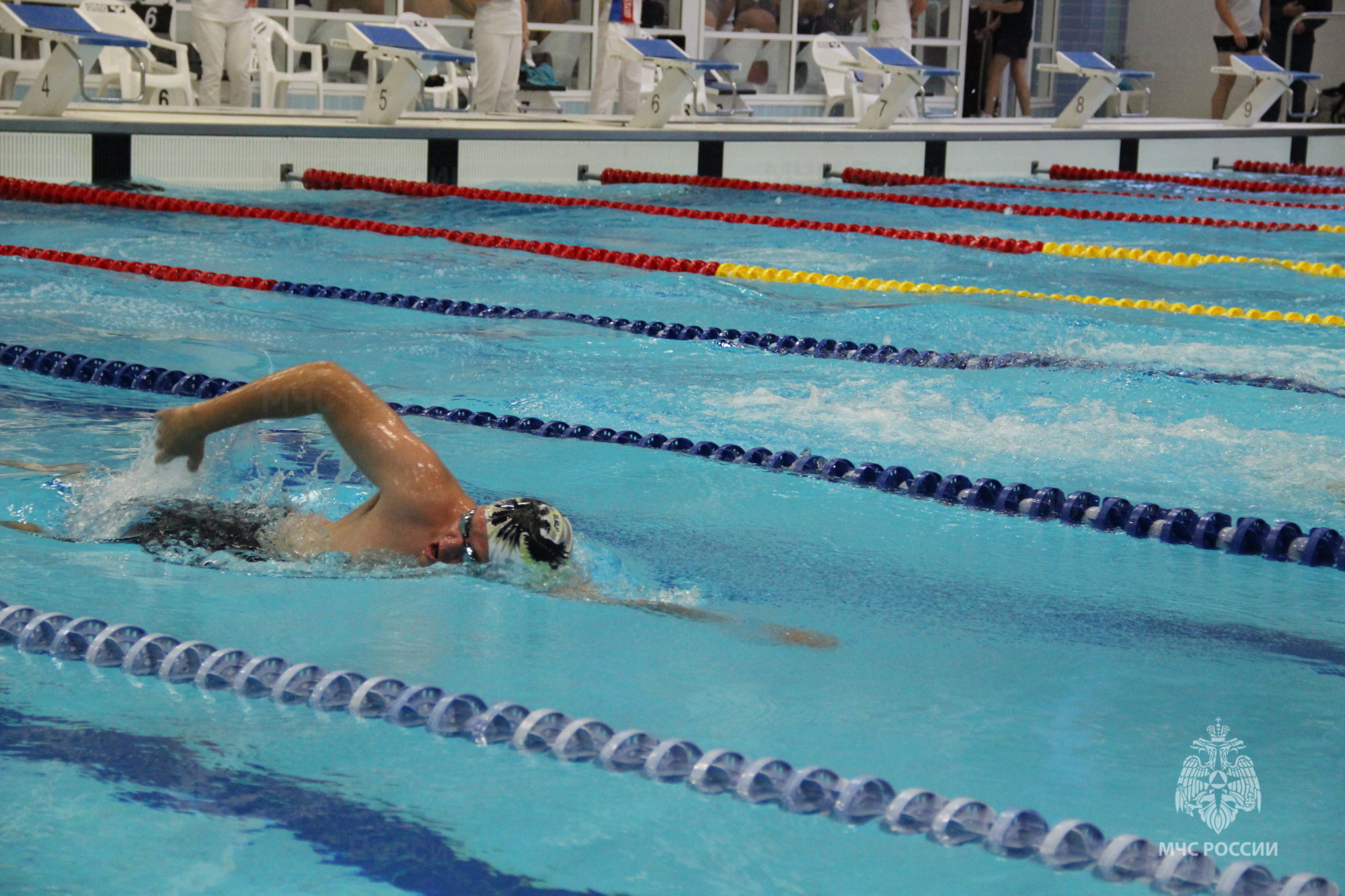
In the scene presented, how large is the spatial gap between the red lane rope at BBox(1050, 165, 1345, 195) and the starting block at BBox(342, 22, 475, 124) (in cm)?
503

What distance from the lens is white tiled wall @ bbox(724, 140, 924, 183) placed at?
1173 cm

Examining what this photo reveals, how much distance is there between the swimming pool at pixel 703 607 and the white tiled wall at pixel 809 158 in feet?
16.3

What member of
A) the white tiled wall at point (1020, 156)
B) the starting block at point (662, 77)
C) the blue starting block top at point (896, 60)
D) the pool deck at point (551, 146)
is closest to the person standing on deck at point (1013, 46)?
the pool deck at point (551, 146)

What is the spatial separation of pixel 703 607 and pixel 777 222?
632 centimetres

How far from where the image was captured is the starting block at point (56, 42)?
29.8ft

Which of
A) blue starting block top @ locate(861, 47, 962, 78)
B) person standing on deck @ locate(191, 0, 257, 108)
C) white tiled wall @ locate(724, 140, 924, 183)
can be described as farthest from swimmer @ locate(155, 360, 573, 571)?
blue starting block top @ locate(861, 47, 962, 78)

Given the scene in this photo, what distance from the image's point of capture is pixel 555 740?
8.20 ft

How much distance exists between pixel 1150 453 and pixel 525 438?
1.86m

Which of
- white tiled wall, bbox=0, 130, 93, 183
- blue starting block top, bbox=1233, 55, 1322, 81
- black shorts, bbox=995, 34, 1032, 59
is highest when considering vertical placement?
black shorts, bbox=995, 34, 1032, 59

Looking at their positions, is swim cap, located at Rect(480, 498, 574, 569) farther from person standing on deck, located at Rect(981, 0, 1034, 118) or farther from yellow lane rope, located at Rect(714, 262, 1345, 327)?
person standing on deck, located at Rect(981, 0, 1034, 118)

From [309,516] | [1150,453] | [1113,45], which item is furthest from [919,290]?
[1113,45]

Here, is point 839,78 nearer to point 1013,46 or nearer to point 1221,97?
point 1013,46

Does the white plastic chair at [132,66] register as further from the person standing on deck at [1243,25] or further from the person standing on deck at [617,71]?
the person standing on deck at [1243,25]

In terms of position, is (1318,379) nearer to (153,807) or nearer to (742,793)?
(742,793)
